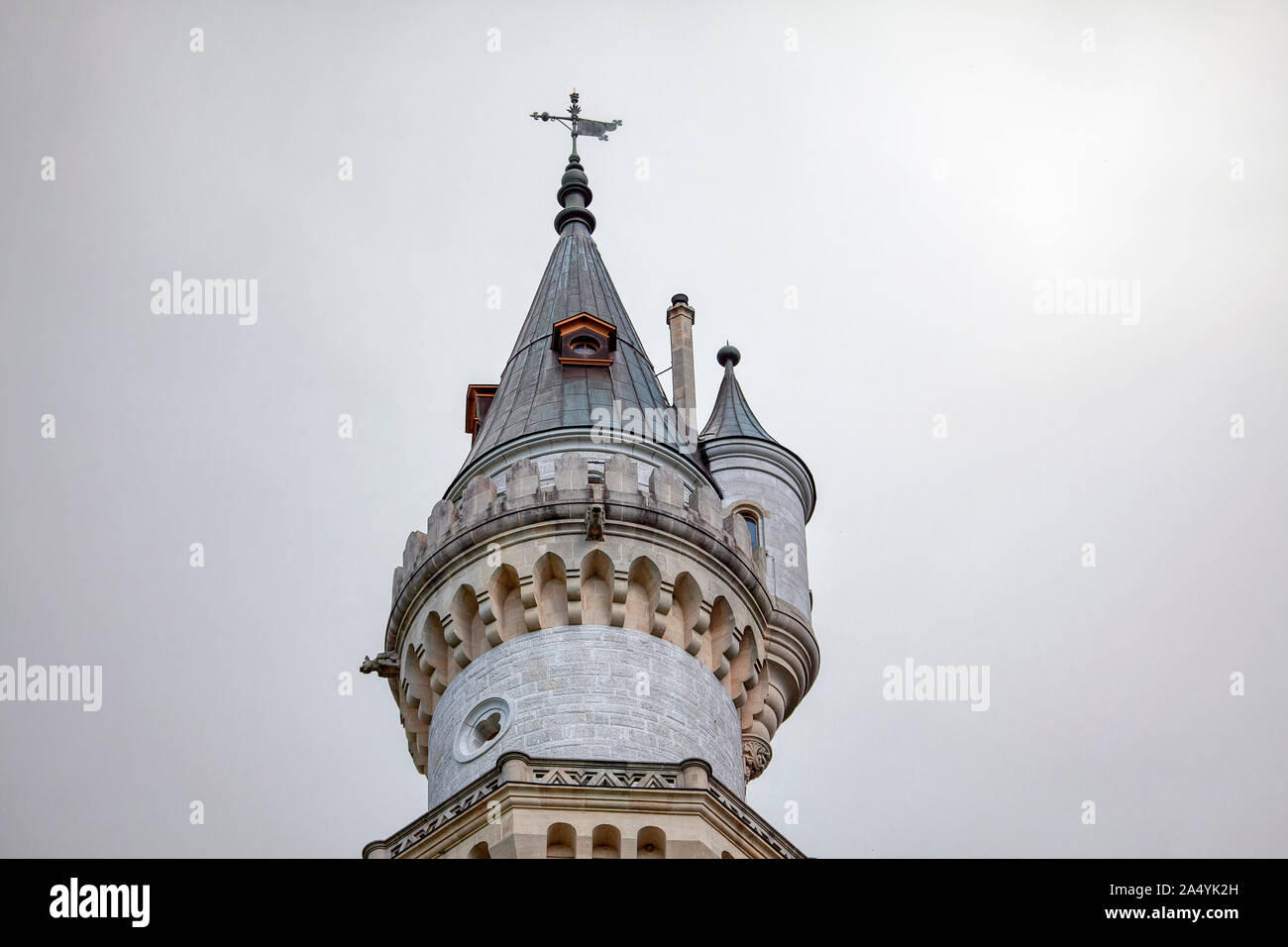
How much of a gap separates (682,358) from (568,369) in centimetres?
515

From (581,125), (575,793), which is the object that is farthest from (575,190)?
(575,793)

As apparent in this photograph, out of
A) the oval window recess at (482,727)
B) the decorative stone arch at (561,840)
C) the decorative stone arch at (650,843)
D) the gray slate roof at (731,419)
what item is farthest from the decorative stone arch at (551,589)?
the gray slate roof at (731,419)

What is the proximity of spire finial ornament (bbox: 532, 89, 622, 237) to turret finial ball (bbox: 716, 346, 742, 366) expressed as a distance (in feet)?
14.0

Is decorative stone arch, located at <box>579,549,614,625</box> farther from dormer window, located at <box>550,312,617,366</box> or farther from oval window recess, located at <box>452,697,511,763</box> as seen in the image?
dormer window, located at <box>550,312,617,366</box>

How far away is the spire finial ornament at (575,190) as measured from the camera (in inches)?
1871

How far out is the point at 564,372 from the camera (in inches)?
1626

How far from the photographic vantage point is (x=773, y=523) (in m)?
44.0

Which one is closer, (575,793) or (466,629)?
(575,793)

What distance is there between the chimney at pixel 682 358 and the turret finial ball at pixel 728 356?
2.18m

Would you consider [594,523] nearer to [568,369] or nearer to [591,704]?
[591,704]

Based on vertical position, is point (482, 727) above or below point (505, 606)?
below

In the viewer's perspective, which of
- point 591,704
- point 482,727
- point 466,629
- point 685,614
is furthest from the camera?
point 685,614

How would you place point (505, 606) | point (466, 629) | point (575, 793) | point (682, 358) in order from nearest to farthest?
point (575, 793) → point (505, 606) → point (466, 629) → point (682, 358)
